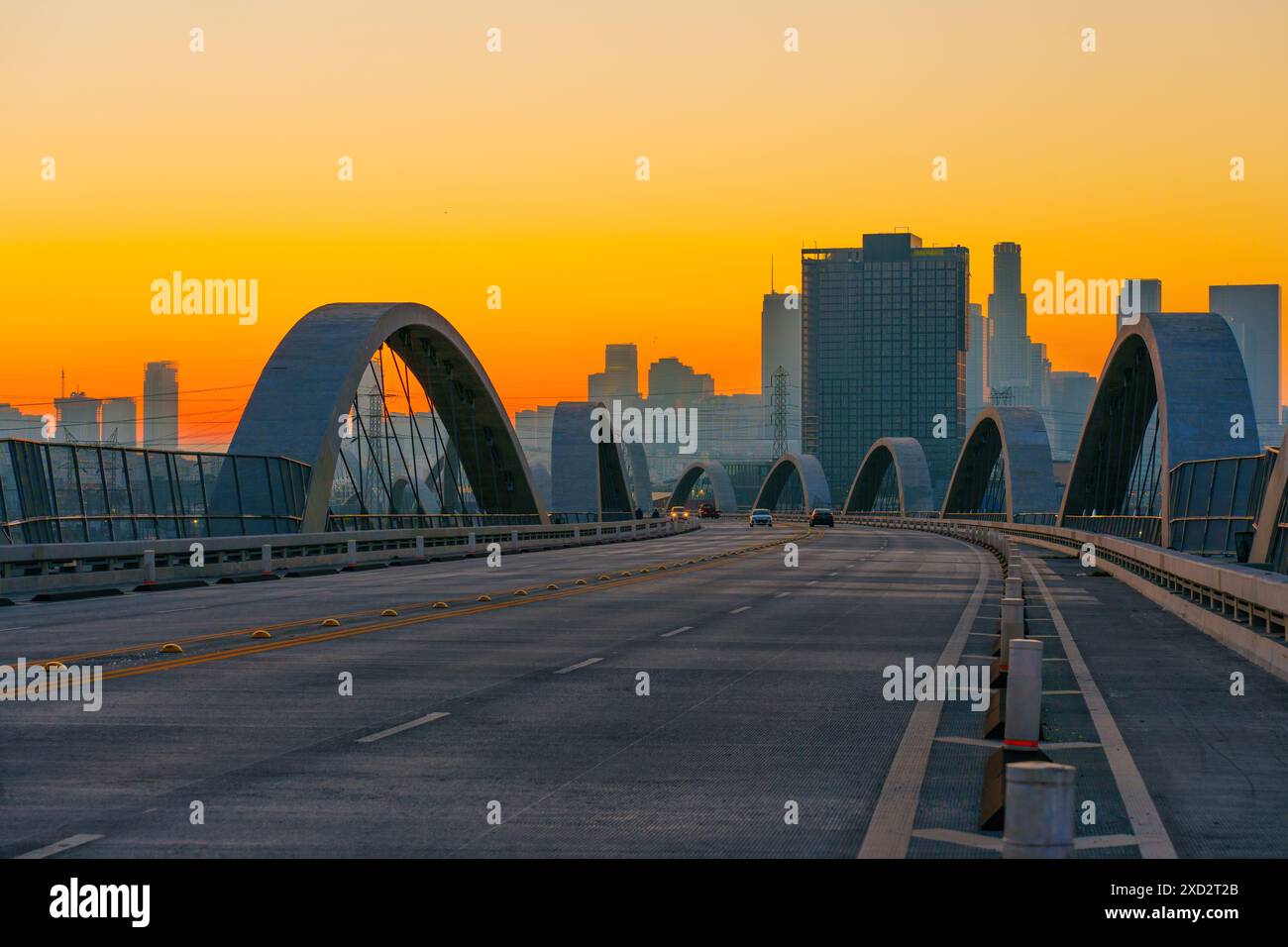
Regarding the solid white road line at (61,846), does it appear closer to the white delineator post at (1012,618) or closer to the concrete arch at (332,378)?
the white delineator post at (1012,618)

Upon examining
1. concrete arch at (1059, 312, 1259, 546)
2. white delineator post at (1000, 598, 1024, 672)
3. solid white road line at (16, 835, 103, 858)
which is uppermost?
concrete arch at (1059, 312, 1259, 546)

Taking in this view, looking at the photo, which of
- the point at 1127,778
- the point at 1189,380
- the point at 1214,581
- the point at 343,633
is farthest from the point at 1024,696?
the point at 1189,380

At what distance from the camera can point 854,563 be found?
5056cm

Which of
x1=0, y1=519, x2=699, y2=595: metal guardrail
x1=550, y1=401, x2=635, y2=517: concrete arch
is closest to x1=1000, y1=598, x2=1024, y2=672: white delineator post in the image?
x1=0, y1=519, x2=699, y2=595: metal guardrail

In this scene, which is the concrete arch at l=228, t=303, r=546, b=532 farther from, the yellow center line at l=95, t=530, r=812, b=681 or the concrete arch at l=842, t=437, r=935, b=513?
the concrete arch at l=842, t=437, r=935, b=513

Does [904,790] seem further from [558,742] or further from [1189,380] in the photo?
[1189,380]

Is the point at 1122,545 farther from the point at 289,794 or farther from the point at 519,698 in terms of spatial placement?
the point at 289,794

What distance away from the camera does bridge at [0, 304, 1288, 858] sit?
9109 mm

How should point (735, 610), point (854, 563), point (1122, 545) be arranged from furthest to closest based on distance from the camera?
point (854, 563)
point (1122, 545)
point (735, 610)

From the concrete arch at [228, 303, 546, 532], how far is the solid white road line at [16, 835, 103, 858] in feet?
136

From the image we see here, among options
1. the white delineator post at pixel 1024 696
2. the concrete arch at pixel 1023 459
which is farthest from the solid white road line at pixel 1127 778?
the concrete arch at pixel 1023 459

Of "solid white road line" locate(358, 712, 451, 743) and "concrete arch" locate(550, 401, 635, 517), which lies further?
"concrete arch" locate(550, 401, 635, 517)

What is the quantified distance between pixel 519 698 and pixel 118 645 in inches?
270
